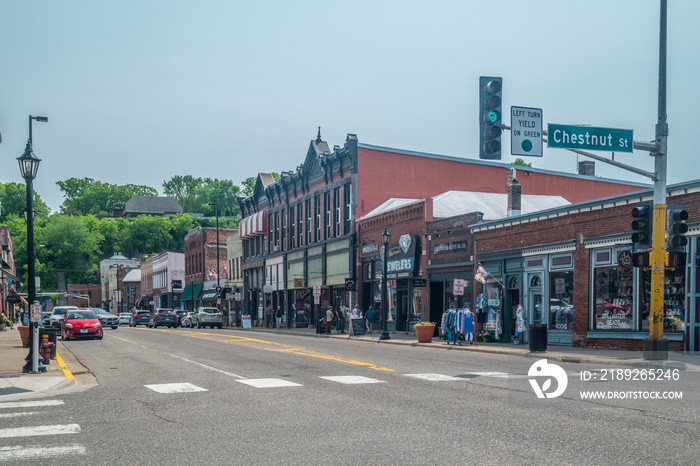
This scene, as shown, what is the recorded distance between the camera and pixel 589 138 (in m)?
18.6

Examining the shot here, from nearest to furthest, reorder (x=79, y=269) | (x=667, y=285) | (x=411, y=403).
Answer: (x=411, y=403)
(x=667, y=285)
(x=79, y=269)

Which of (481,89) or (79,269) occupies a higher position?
(481,89)

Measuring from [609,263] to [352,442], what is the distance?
19449 millimetres

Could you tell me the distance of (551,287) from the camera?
95.4 feet

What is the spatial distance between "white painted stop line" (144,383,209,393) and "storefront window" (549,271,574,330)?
674 inches

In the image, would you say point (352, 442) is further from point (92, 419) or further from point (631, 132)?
point (631, 132)

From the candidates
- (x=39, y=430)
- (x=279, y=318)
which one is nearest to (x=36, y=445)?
(x=39, y=430)

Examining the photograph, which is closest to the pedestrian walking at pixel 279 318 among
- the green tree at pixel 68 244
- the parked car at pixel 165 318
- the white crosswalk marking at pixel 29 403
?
the parked car at pixel 165 318

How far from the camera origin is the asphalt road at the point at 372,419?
8.02 m

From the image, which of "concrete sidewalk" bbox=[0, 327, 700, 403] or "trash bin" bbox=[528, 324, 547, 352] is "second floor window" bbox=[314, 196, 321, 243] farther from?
"trash bin" bbox=[528, 324, 547, 352]

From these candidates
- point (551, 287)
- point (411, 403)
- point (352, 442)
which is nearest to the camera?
point (352, 442)

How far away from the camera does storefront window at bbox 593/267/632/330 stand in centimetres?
2523

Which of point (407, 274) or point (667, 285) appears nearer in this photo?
point (667, 285)

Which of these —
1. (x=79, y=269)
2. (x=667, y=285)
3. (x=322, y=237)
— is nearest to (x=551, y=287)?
(x=667, y=285)
